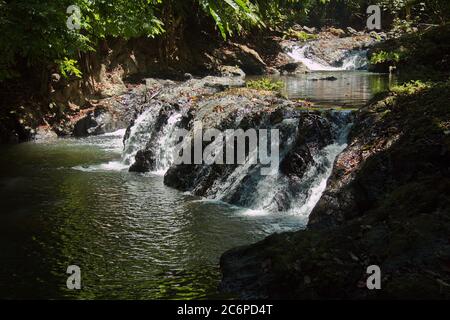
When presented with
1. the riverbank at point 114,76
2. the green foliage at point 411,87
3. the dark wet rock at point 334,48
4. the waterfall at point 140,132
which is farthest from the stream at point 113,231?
the dark wet rock at point 334,48

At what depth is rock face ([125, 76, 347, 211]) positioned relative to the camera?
11.6 metres

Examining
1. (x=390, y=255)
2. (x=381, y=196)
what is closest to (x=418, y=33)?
(x=381, y=196)

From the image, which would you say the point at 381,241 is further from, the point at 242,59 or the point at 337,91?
the point at 242,59

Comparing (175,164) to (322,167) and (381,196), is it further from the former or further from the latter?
(381,196)

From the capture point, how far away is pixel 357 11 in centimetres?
5616

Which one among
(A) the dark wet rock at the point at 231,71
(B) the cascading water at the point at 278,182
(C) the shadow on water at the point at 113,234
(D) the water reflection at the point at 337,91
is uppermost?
(A) the dark wet rock at the point at 231,71

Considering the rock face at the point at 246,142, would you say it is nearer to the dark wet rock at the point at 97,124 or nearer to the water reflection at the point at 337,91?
the water reflection at the point at 337,91

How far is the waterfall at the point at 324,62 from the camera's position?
125ft

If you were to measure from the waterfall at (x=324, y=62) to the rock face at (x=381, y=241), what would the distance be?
30.1 m

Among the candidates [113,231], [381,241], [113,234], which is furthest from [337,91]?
[381,241]

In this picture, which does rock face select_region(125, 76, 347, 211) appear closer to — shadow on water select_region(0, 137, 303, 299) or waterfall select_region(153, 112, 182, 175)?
waterfall select_region(153, 112, 182, 175)

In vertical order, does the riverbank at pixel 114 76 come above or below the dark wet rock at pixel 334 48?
below

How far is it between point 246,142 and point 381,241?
28.4 feet

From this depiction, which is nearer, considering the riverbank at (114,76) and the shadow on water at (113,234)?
the shadow on water at (113,234)
